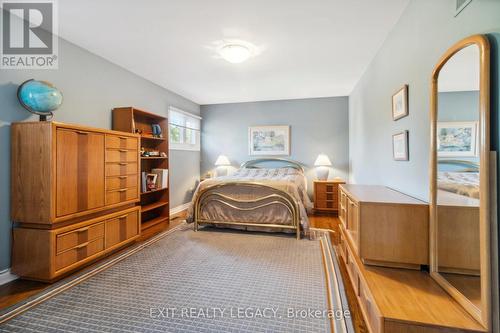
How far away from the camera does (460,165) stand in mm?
1263

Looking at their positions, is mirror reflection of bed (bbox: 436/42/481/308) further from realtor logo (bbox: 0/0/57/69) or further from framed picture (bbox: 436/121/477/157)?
realtor logo (bbox: 0/0/57/69)

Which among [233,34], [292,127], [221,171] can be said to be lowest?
[221,171]

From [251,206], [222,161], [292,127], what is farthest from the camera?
[222,161]

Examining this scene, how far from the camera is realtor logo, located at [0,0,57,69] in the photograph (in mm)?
2074

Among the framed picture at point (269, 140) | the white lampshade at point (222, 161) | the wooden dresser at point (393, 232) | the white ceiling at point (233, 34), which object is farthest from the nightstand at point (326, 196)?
the wooden dresser at point (393, 232)

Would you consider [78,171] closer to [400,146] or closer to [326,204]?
[400,146]

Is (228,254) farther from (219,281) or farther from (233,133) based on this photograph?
(233,133)

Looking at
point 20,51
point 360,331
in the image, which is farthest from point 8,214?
point 360,331

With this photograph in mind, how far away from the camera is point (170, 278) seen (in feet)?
6.94

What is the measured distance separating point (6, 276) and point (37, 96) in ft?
5.54

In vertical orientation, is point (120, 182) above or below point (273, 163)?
below

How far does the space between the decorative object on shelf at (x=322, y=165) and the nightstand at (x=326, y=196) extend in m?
0.22

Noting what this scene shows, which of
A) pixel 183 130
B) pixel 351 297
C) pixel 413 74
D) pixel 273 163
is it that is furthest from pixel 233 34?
pixel 273 163

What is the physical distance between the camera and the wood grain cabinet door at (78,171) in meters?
2.10
